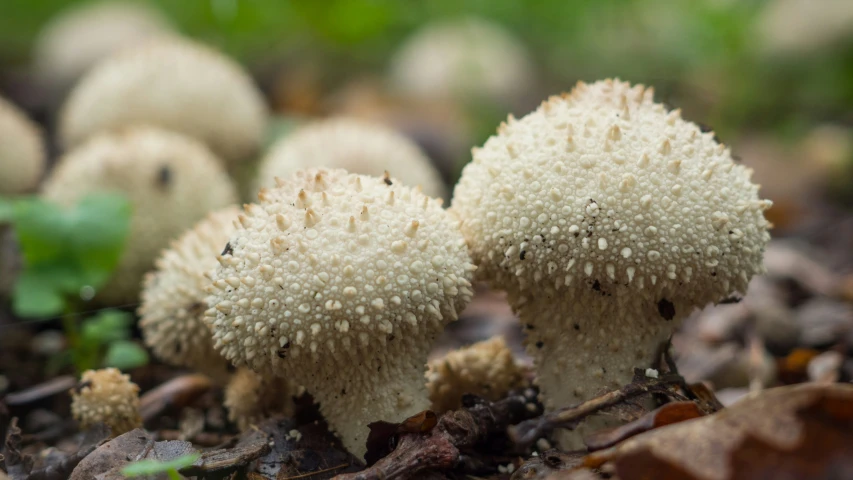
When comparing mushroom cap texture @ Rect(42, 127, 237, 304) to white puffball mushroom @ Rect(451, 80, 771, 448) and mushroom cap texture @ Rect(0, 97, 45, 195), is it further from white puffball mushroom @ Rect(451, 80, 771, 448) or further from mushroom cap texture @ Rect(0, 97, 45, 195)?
white puffball mushroom @ Rect(451, 80, 771, 448)

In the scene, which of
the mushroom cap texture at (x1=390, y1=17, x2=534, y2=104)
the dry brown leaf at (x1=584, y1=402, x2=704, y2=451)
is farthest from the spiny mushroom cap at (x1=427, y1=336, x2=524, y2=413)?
the mushroom cap texture at (x1=390, y1=17, x2=534, y2=104)

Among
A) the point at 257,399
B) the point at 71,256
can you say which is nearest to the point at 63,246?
the point at 71,256

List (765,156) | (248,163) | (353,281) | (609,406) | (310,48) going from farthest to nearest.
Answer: (310,48), (765,156), (248,163), (609,406), (353,281)

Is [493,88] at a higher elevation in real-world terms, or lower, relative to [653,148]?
higher

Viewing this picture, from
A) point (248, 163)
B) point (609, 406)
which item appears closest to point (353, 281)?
point (609, 406)

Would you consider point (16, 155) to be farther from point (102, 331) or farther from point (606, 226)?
point (606, 226)

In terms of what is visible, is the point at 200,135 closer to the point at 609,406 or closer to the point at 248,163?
the point at 248,163
